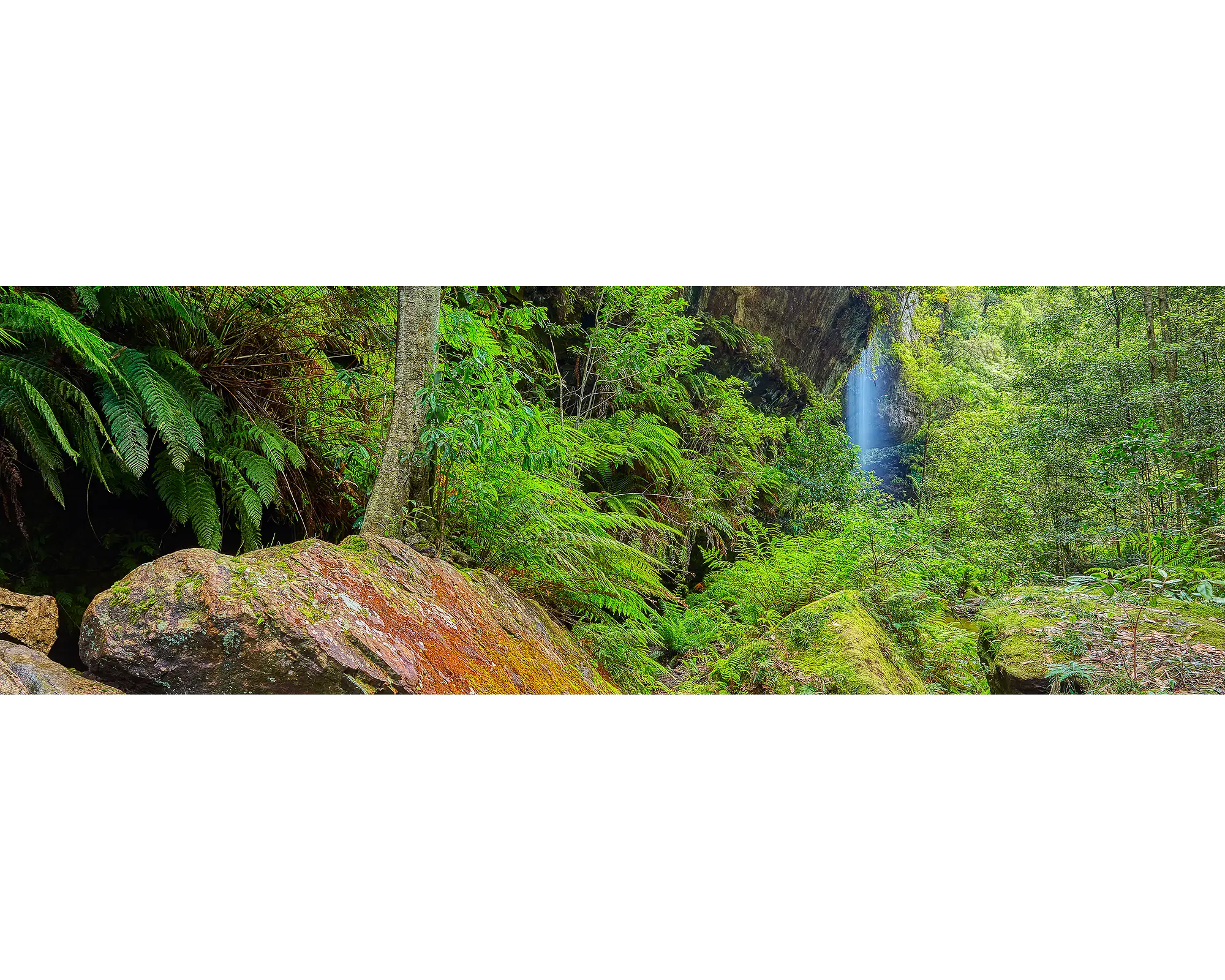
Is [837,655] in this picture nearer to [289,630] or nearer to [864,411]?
[864,411]

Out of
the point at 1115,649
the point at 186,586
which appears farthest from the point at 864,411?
the point at 186,586

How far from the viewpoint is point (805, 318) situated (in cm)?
344

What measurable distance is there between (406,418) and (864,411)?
6.19 ft

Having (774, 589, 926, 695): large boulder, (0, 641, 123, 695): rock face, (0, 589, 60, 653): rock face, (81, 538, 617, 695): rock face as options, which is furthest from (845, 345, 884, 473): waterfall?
(0, 589, 60, 653): rock face

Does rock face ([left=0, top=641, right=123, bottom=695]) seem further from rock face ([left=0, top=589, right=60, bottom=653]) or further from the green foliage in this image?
the green foliage

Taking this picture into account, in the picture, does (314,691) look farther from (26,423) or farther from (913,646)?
(913,646)

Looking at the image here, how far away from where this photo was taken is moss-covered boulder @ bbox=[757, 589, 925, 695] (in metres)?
2.88

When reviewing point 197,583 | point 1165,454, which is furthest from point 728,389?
point 197,583

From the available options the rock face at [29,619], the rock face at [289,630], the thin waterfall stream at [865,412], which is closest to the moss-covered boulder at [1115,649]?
the thin waterfall stream at [865,412]

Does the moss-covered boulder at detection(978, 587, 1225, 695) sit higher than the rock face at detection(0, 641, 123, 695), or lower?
higher

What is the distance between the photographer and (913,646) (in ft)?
9.89

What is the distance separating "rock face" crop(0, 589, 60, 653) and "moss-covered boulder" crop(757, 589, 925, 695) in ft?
7.91

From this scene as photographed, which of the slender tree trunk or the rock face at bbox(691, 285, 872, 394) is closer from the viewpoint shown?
A: the slender tree trunk
